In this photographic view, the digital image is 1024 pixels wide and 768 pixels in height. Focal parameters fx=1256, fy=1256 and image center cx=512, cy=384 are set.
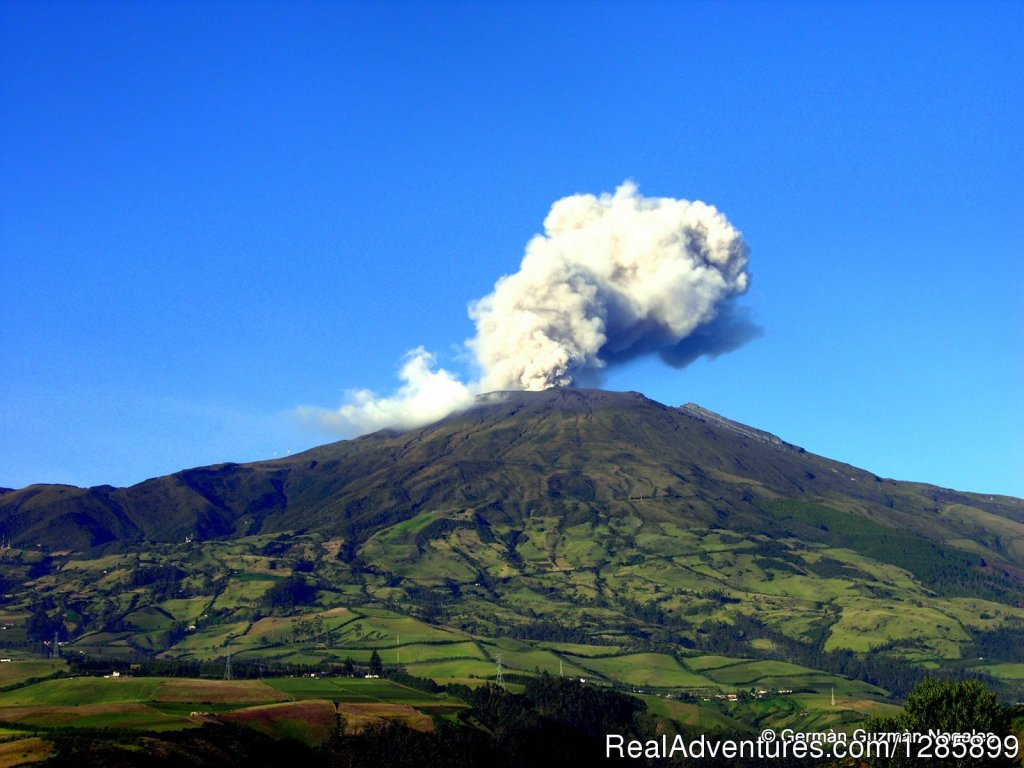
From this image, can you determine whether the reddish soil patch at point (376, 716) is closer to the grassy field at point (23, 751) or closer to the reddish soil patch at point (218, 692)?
the reddish soil patch at point (218, 692)

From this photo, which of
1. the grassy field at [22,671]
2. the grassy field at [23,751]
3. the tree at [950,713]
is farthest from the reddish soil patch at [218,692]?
the tree at [950,713]

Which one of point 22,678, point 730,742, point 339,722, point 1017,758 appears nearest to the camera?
point 1017,758

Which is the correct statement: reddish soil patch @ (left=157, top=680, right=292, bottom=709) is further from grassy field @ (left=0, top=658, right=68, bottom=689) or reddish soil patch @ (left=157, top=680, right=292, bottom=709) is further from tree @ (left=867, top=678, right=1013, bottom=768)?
tree @ (left=867, top=678, right=1013, bottom=768)

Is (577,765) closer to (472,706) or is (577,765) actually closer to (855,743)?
(472,706)

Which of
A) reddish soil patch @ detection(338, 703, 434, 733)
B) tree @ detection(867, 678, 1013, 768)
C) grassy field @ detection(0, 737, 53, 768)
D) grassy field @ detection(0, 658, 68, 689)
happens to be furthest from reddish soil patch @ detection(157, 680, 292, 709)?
tree @ detection(867, 678, 1013, 768)

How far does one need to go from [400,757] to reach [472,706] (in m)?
42.0

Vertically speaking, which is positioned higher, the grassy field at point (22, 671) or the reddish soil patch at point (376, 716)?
the grassy field at point (22, 671)

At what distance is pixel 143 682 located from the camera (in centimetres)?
16700

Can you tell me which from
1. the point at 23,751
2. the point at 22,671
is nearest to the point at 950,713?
the point at 23,751

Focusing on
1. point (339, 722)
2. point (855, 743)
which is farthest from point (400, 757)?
point (855, 743)

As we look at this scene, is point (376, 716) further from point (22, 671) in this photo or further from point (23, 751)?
point (22, 671)

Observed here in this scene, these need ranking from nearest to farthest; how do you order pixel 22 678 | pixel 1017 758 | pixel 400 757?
pixel 1017 758 → pixel 400 757 → pixel 22 678

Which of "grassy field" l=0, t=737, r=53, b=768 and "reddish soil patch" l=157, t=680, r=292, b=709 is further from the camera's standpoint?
"reddish soil patch" l=157, t=680, r=292, b=709

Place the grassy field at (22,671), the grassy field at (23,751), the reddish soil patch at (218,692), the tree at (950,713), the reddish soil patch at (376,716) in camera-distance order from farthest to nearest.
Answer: the grassy field at (22,671) < the reddish soil patch at (218,692) < the reddish soil patch at (376,716) < the tree at (950,713) < the grassy field at (23,751)
